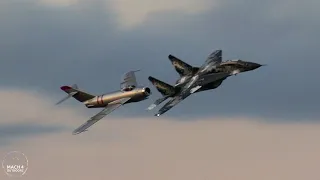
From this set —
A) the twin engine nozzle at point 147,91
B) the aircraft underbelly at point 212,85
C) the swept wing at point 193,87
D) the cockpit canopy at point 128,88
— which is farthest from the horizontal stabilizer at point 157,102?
the aircraft underbelly at point 212,85

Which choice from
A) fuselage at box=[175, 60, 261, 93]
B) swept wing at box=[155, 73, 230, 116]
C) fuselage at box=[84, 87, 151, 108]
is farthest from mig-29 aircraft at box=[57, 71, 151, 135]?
fuselage at box=[175, 60, 261, 93]

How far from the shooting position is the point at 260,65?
633 ft

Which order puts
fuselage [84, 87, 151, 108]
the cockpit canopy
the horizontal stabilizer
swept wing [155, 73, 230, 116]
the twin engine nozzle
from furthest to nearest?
the cockpit canopy
swept wing [155, 73, 230, 116]
fuselage [84, 87, 151, 108]
the twin engine nozzle
the horizontal stabilizer

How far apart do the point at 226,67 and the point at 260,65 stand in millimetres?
8656

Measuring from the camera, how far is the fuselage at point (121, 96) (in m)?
190

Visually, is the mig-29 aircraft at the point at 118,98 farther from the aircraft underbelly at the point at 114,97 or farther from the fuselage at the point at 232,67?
the fuselage at the point at 232,67

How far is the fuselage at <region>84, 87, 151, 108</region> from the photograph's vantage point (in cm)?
19038

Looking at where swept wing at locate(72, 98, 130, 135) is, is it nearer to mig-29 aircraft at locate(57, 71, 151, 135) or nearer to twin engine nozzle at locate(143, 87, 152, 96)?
mig-29 aircraft at locate(57, 71, 151, 135)

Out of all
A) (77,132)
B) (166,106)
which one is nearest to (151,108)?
(166,106)

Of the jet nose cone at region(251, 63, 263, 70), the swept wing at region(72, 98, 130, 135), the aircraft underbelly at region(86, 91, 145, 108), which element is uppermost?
the jet nose cone at region(251, 63, 263, 70)

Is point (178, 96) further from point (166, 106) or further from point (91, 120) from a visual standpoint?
point (91, 120)

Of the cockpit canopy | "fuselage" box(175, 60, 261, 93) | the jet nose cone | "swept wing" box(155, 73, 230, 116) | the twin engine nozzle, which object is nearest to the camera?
the twin engine nozzle

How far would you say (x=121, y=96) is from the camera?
636 feet

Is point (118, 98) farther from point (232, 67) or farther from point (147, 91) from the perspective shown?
point (232, 67)
